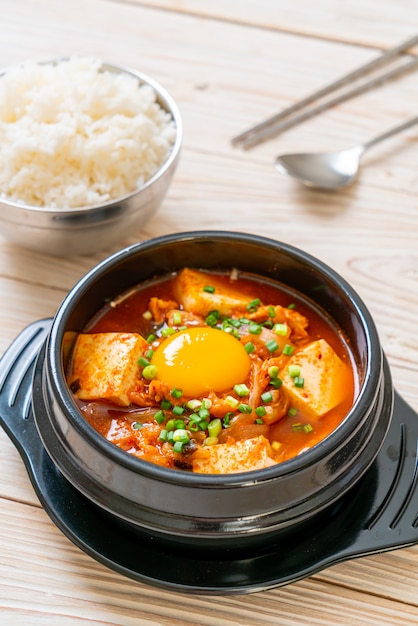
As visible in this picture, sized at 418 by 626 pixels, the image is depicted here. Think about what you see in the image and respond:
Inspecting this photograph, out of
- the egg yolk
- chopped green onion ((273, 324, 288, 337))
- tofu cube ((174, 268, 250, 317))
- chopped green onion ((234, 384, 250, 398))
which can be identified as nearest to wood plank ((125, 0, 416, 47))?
tofu cube ((174, 268, 250, 317))

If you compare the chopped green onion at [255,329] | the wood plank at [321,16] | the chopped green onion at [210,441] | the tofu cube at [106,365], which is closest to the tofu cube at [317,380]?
the chopped green onion at [255,329]

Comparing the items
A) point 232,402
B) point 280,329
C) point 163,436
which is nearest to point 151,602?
point 163,436

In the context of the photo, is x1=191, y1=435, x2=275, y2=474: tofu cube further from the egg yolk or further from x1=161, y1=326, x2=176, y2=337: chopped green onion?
x1=161, y1=326, x2=176, y2=337: chopped green onion

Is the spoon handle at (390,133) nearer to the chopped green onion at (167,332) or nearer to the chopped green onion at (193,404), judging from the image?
the chopped green onion at (167,332)

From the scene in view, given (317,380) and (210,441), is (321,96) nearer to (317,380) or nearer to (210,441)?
(317,380)

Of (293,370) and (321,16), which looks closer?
(293,370)

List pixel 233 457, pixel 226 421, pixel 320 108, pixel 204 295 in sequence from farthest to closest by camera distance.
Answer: pixel 320 108
pixel 204 295
pixel 226 421
pixel 233 457

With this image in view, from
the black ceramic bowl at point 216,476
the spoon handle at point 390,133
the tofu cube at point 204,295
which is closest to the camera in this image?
the black ceramic bowl at point 216,476
